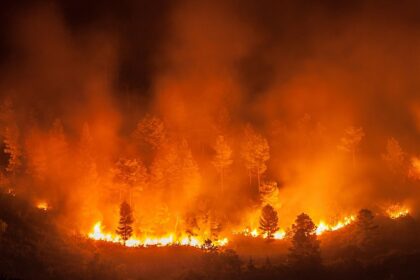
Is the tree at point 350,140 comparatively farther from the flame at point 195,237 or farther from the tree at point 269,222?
the tree at point 269,222

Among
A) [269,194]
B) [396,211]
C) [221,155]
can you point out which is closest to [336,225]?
[396,211]

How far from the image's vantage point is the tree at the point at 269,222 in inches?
2569

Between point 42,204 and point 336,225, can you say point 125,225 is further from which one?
point 336,225

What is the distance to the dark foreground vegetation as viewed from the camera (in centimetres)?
4472

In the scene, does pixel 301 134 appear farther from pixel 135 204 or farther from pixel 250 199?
pixel 135 204

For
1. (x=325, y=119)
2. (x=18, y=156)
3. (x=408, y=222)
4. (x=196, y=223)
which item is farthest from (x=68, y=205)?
(x=325, y=119)

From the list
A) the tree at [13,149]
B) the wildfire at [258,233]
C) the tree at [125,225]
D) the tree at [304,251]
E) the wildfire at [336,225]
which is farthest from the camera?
the tree at [13,149]

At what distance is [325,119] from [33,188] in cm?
5757

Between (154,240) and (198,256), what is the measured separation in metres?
9.66

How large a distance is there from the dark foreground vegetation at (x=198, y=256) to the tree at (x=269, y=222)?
170cm

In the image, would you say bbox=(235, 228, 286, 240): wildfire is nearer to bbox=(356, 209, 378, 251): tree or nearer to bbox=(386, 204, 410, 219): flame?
bbox=(356, 209, 378, 251): tree

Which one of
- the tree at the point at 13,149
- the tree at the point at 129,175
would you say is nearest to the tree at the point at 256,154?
the tree at the point at 129,175

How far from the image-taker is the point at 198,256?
191 feet

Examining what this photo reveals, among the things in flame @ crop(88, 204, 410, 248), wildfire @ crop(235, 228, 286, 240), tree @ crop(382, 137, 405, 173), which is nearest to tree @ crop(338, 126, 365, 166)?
tree @ crop(382, 137, 405, 173)
